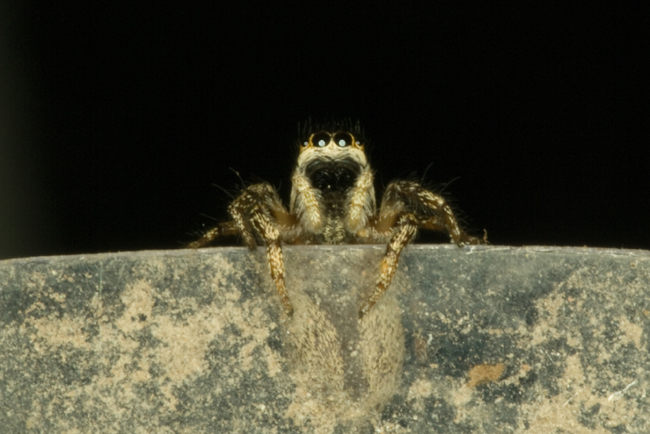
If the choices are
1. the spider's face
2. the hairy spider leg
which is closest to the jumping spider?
the spider's face

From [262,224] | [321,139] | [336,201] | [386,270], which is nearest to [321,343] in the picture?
[386,270]

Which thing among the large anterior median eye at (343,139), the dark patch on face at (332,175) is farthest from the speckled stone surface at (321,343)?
the large anterior median eye at (343,139)

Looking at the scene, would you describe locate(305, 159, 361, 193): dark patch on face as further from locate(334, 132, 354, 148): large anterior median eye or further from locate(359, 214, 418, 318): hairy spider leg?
locate(359, 214, 418, 318): hairy spider leg

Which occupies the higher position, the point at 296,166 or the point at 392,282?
the point at 296,166

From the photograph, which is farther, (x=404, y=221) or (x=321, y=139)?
(x=321, y=139)

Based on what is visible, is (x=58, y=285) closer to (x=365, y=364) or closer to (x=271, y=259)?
(x=271, y=259)

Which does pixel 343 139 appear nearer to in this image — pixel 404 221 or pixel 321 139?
pixel 321 139

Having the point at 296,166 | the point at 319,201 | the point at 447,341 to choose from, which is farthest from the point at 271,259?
the point at 296,166
